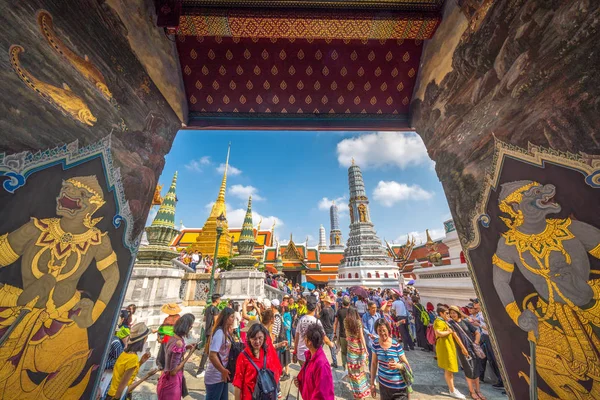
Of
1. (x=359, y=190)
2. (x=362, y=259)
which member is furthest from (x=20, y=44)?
(x=359, y=190)

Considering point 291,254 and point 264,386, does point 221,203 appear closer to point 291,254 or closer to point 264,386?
point 291,254

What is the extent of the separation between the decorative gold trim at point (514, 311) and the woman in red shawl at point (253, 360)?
7.30ft

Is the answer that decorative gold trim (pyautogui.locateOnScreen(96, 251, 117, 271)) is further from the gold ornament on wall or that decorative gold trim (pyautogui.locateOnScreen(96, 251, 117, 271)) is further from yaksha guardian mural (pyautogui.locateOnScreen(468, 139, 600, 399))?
yaksha guardian mural (pyautogui.locateOnScreen(468, 139, 600, 399))

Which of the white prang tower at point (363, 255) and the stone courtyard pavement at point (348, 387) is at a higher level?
the white prang tower at point (363, 255)

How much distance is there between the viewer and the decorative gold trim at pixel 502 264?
1.80 m

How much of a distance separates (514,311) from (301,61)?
10.9 feet

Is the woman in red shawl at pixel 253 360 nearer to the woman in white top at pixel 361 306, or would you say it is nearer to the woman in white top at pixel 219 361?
the woman in white top at pixel 219 361

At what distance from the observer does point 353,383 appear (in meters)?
3.33

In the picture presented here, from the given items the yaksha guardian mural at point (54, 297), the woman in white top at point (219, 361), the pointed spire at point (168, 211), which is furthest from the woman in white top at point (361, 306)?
the yaksha guardian mural at point (54, 297)

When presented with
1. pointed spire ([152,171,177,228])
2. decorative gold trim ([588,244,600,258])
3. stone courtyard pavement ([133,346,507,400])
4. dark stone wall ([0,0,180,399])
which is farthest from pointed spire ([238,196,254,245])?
decorative gold trim ([588,244,600,258])

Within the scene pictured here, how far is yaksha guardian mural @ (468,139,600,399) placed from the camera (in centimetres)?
134

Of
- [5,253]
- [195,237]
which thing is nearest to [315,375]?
[5,253]

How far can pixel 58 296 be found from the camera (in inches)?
61.1

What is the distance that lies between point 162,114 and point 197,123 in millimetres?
589
